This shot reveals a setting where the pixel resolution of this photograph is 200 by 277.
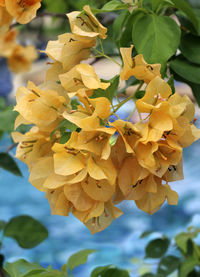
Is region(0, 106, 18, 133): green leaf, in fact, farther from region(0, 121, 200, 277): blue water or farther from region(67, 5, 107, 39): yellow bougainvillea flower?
region(0, 121, 200, 277): blue water

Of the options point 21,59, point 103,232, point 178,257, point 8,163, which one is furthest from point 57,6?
point 103,232

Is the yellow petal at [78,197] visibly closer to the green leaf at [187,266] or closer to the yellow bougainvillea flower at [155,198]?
the yellow bougainvillea flower at [155,198]

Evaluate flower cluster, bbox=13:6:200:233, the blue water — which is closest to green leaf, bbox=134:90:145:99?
flower cluster, bbox=13:6:200:233

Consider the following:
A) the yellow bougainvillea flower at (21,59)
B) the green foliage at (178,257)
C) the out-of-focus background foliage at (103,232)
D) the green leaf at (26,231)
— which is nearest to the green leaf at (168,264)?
the green foliage at (178,257)

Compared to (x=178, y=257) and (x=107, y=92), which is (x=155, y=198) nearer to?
(x=107, y=92)

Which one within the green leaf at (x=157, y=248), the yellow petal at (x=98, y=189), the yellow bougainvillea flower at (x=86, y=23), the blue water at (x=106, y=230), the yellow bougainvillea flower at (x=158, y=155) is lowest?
the blue water at (x=106, y=230)

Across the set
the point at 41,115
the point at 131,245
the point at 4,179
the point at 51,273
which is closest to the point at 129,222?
the point at 131,245
